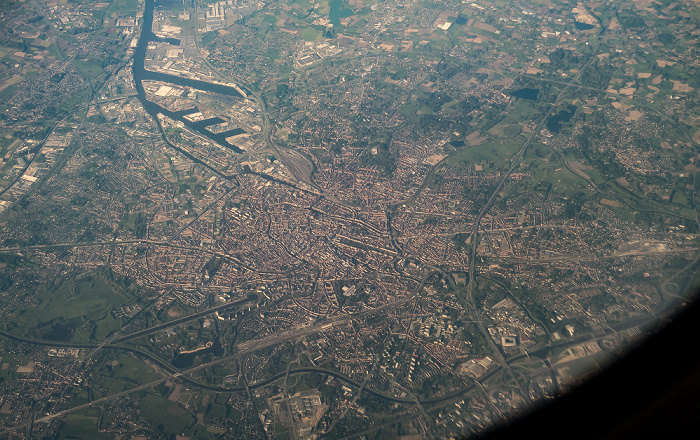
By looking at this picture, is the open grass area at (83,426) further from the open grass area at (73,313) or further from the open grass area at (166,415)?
the open grass area at (73,313)

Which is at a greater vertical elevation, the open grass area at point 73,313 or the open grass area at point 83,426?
the open grass area at point 73,313

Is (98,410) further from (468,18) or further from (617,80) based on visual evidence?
(468,18)

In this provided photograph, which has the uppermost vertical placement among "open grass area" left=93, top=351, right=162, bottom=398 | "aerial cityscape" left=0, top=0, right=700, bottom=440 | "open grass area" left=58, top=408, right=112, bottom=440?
"aerial cityscape" left=0, top=0, right=700, bottom=440

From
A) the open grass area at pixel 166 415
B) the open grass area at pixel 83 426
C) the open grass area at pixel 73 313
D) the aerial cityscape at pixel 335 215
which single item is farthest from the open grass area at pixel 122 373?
the open grass area at pixel 73 313

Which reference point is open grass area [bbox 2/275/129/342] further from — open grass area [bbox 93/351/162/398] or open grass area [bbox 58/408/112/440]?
open grass area [bbox 58/408/112/440]

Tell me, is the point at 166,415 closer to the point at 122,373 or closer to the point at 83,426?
the point at 122,373

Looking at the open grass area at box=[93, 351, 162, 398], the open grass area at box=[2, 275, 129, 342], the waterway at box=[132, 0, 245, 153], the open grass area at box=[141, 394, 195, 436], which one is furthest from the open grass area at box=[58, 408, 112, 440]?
the waterway at box=[132, 0, 245, 153]

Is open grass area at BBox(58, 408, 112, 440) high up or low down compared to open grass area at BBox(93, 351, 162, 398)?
down
